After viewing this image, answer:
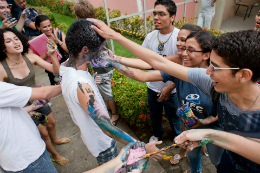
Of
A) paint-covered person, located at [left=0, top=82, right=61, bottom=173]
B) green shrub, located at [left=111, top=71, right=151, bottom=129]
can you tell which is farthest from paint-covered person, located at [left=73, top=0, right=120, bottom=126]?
paint-covered person, located at [left=0, top=82, right=61, bottom=173]

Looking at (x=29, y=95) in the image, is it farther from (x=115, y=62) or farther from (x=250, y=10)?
(x=250, y=10)

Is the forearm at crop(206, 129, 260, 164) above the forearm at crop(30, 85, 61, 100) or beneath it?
beneath

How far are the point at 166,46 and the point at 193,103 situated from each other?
109 centimetres

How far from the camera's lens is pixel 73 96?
5.30ft

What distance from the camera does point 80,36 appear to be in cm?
164

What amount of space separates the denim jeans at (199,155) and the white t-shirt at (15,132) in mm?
1849

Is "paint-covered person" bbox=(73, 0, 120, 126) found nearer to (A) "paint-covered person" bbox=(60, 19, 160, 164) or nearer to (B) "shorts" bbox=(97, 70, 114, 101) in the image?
(B) "shorts" bbox=(97, 70, 114, 101)

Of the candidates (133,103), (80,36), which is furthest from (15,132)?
(133,103)

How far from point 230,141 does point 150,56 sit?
41.7 inches

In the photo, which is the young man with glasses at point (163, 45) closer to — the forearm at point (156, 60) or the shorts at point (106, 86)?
the forearm at point (156, 60)

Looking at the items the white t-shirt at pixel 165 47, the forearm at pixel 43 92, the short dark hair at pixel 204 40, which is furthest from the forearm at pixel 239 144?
the forearm at pixel 43 92

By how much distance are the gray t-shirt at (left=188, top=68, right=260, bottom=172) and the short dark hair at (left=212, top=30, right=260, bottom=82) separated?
0.27 metres

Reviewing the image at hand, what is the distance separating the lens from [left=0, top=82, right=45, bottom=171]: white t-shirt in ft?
5.28

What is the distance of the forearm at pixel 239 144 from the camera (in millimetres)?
1229
